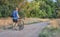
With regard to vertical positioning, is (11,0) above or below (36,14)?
above

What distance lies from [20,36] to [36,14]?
3350 centimetres

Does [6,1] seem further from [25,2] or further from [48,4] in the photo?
[48,4]

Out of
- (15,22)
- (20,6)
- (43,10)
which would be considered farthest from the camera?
(43,10)

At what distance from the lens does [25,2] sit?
38031 millimetres

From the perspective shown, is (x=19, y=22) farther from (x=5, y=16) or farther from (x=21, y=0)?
(x=21, y=0)

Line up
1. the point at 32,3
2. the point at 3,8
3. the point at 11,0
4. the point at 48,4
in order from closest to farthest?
1. the point at 3,8
2. the point at 11,0
3. the point at 32,3
4. the point at 48,4

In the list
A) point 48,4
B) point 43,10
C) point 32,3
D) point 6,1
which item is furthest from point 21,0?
point 48,4

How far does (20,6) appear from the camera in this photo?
121ft

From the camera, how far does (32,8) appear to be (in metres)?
46.3

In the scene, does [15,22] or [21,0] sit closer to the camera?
[15,22]

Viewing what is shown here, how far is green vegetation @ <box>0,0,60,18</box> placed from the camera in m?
31.7

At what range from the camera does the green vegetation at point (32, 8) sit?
3167 centimetres

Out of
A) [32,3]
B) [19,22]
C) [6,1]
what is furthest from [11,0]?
[19,22]

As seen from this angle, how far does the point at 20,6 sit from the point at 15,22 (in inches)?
727
